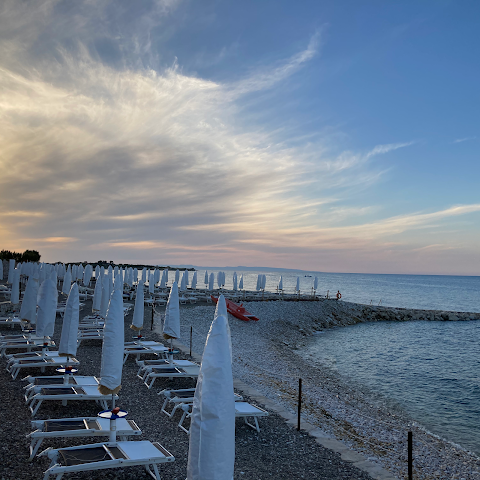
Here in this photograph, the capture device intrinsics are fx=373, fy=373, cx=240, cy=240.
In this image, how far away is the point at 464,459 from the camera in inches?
356

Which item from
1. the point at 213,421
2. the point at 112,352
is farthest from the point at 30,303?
the point at 213,421

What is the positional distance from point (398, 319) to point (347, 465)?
1467 inches

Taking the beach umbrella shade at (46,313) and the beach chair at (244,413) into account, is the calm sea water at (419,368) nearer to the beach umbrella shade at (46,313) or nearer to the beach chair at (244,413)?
the beach chair at (244,413)

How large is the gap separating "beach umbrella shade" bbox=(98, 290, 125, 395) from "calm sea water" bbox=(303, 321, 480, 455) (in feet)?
31.4

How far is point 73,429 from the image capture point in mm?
5770

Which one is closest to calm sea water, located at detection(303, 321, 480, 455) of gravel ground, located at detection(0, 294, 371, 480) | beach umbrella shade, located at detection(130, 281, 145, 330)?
gravel ground, located at detection(0, 294, 371, 480)

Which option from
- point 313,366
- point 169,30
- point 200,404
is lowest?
point 313,366

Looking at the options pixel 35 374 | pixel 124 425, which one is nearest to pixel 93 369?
pixel 35 374

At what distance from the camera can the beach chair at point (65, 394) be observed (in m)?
7.25

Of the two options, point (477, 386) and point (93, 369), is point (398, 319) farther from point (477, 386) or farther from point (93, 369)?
point (93, 369)

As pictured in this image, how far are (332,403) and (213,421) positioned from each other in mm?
9005

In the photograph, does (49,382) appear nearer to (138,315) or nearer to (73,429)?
(73,429)

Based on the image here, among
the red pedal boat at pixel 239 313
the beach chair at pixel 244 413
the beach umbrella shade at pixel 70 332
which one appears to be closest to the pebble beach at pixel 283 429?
the beach chair at pixel 244 413

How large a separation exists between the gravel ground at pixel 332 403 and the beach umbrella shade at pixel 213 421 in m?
4.51
